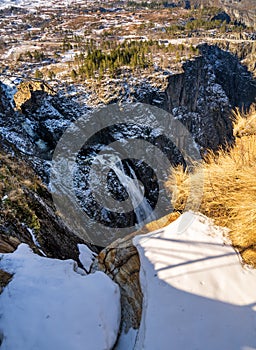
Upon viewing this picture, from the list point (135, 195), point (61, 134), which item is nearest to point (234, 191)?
point (135, 195)

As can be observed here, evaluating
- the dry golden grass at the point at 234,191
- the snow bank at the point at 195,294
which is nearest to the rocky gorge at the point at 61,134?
the snow bank at the point at 195,294

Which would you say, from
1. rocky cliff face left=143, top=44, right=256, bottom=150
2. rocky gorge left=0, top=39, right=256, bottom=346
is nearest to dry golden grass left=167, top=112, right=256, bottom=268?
rocky gorge left=0, top=39, right=256, bottom=346

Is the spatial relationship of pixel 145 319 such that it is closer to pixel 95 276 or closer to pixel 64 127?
pixel 95 276

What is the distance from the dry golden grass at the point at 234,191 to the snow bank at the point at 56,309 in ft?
6.11

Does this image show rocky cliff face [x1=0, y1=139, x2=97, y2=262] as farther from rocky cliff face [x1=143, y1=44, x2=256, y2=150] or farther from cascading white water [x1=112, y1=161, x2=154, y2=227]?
rocky cliff face [x1=143, y1=44, x2=256, y2=150]

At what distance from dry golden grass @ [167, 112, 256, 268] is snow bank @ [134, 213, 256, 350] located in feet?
0.89

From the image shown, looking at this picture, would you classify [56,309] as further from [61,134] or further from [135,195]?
[61,134]

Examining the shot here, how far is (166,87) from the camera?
84.6 feet

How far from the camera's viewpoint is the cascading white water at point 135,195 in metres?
16.3

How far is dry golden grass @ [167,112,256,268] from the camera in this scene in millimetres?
3297

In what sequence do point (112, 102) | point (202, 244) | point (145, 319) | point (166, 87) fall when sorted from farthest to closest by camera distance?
1. point (166, 87)
2. point (112, 102)
3. point (202, 244)
4. point (145, 319)

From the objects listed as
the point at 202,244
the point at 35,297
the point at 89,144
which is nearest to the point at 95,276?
the point at 35,297

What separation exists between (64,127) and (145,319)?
57.8 ft

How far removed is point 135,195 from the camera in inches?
670
